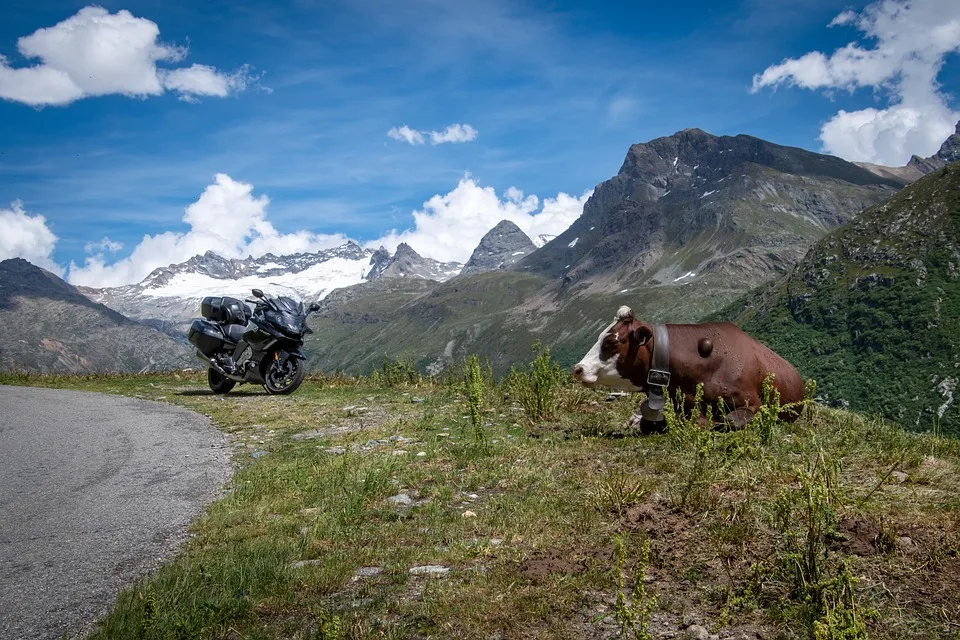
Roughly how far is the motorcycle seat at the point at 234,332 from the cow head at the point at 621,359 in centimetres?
1262

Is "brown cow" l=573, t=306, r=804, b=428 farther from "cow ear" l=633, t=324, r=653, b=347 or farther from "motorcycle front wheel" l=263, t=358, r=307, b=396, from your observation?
"motorcycle front wheel" l=263, t=358, r=307, b=396

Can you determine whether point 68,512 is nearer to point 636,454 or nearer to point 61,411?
point 636,454

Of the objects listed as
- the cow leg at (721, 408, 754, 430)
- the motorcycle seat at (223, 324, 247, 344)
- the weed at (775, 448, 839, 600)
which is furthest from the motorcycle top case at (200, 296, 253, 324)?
the weed at (775, 448, 839, 600)

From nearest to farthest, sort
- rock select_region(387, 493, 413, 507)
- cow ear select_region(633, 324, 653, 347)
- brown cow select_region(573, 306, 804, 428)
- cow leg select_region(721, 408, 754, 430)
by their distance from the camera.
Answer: rock select_region(387, 493, 413, 507), cow leg select_region(721, 408, 754, 430), brown cow select_region(573, 306, 804, 428), cow ear select_region(633, 324, 653, 347)

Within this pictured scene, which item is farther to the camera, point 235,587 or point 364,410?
point 364,410

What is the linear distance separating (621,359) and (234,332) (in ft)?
43.9

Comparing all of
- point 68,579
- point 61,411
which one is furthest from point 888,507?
point 61,411

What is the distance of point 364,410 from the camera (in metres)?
13.9

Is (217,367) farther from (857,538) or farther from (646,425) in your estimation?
(857,538)

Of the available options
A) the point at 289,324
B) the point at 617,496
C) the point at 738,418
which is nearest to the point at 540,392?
the point at 738,418

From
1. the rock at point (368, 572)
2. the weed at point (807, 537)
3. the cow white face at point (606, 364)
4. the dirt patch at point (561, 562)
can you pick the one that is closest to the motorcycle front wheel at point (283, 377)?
the cow white face at point (606, 364)

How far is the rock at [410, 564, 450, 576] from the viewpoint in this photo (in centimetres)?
489

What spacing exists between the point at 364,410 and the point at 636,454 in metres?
7.46

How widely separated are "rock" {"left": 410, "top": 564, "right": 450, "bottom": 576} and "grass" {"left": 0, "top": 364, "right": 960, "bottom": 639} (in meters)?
0.05
